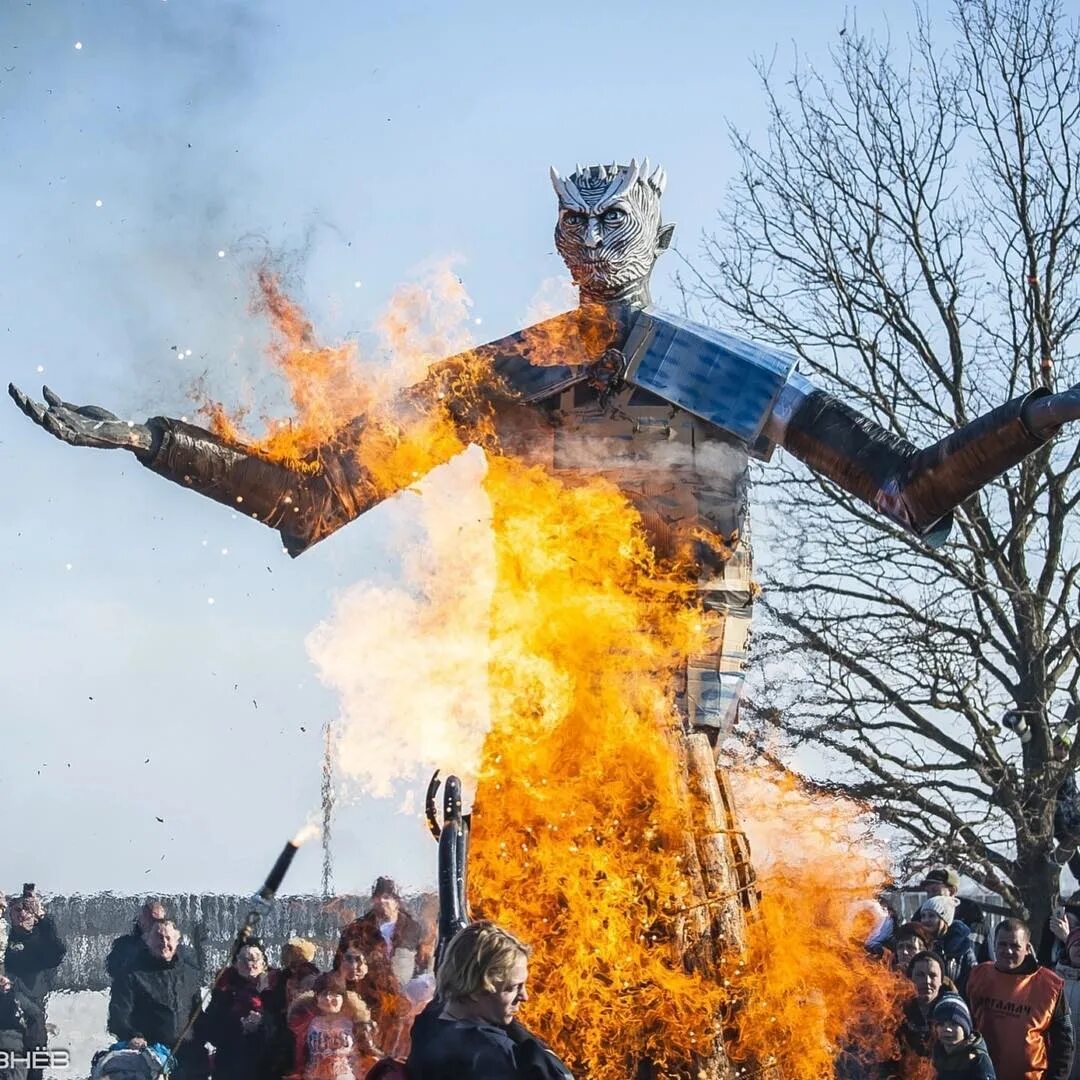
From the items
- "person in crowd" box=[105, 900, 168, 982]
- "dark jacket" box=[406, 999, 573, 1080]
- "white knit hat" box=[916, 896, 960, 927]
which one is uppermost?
"white knit hat" box=[916, 896, 960, 927]

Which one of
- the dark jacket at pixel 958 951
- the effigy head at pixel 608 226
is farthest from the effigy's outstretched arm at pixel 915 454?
the dark jacket at pixel 958 951

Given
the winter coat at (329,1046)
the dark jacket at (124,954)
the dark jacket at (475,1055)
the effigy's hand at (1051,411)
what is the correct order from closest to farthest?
1. the dark jacket at (475,1055)
2. the effigy's hand at (1051,411)
3. the winter coat at (329,1046)
4. the dark jacket at (124,954)

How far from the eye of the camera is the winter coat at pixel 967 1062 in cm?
909

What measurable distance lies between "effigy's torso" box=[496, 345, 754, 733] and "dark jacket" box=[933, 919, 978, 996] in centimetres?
343

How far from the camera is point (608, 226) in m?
7.82

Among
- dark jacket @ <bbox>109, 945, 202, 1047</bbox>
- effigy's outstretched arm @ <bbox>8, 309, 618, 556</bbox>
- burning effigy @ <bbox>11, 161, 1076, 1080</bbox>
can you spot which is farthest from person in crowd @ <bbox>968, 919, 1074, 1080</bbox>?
dark jacket @ <bbox>109, 945, 202, 1047</bbox>

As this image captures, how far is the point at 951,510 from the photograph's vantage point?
22.9ft

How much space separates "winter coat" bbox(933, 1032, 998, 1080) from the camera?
9086 millimetres

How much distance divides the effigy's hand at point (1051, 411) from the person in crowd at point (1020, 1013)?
4.23 meters

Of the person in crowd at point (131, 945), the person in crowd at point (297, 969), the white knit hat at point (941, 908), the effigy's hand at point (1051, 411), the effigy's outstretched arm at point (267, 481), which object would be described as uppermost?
the effigy's outstretched arm at point (267, 481)

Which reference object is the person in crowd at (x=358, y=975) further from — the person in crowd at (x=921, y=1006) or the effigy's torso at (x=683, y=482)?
the effigy's torso at (x=683, y=482)

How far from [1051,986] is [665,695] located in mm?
3447

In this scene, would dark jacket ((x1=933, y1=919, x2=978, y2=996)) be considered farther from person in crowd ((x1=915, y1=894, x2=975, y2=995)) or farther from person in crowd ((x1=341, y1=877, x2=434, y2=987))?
person in crowd ((x1=341, y1=877, x2=434, y2=987))

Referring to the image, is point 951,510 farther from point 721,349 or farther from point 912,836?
point 912,836
